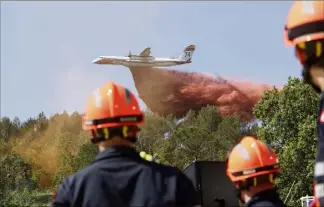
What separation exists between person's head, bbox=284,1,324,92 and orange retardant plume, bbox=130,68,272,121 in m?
84.2

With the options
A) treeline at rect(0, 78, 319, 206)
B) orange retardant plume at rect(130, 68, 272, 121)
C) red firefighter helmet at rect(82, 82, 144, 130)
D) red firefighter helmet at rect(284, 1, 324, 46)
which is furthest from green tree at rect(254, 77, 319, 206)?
red firefighter helmet at rect(284, 1, 324, 46)

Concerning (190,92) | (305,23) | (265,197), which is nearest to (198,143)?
(190,92)

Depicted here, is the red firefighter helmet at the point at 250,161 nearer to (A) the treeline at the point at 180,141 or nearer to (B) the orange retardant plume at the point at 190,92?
(A) the treeline at the point at 180,141

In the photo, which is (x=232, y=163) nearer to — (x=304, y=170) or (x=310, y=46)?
(x=310, y=46)

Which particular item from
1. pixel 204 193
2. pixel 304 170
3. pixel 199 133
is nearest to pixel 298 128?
pixel 304 170

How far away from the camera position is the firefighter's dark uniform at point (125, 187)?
4324mm

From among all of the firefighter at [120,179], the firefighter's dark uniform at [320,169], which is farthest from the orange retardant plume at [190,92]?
the firefighter's dark uniform at [320,169]

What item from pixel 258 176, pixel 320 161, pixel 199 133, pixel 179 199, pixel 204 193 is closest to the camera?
pixel 320 161

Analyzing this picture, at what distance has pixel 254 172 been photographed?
186 inches

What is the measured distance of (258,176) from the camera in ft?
15.5

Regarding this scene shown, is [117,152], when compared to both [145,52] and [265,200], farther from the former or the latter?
[145,52]

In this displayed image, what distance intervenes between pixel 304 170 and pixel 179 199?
45.6 m

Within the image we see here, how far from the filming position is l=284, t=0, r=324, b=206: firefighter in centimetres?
371

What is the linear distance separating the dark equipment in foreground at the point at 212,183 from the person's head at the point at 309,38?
1882mm
